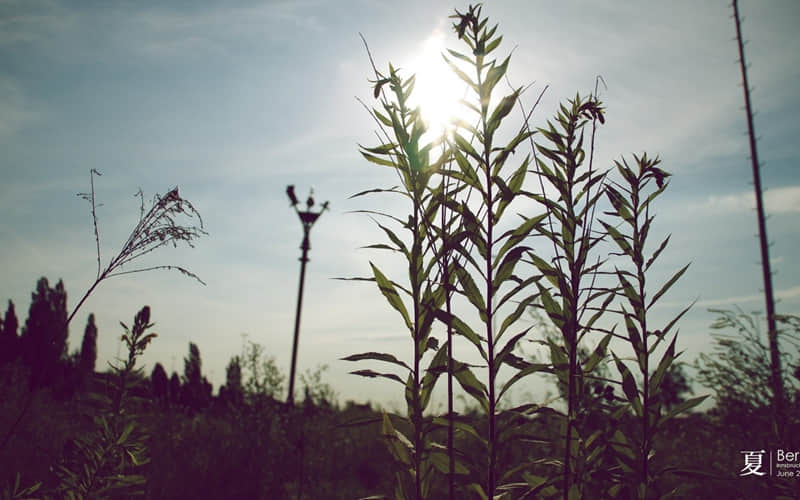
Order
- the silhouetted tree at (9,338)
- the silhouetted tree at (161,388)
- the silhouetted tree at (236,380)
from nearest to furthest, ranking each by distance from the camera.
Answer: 1. the silhouetted tree at (161,388)
2. the silhouetted tree at (236,380)
3. the silhouetted tree at (9,338)

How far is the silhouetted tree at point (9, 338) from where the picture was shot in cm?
1948

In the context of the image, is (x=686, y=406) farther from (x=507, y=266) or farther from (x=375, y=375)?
(x=375, y=375)

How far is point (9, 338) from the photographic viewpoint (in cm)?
2111

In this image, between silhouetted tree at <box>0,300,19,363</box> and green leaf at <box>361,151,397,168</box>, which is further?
silhouetted tree at <box>0,300,19,363</box>

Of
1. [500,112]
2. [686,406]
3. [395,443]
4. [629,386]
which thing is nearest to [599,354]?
[629,386]

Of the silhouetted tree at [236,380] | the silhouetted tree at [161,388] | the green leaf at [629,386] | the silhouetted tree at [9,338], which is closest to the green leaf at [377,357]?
the green leaf at [629,386]

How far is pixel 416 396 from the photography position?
5.50 ft

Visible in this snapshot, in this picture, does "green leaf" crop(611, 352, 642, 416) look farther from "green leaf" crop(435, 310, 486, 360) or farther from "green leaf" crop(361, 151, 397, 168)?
"green leaf" crop(361, 151, 397, 168)

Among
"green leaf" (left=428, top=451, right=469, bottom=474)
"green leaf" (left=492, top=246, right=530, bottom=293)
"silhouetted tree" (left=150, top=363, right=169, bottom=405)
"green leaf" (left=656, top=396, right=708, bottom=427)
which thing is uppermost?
"green leaf" (left=492, top=246, right=530, bottom=293)

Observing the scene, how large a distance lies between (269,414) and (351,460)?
2045 millimetres

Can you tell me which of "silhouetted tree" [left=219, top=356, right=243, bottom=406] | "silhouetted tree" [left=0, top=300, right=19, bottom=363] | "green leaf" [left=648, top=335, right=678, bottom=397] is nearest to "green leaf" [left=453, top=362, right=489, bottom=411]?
"green leaf" [left=648, top=335, right=678, bottom=397]

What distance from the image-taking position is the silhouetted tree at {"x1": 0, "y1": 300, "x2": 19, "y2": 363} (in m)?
19.5

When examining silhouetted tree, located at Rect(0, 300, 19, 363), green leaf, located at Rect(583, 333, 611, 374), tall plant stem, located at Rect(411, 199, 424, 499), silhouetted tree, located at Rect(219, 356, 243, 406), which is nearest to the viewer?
tall plant stem, located at Rect(411, 199, 424, 499)

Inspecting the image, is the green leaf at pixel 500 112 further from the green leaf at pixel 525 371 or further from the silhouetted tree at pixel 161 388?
the silhouetted tree at pixel 161 388
